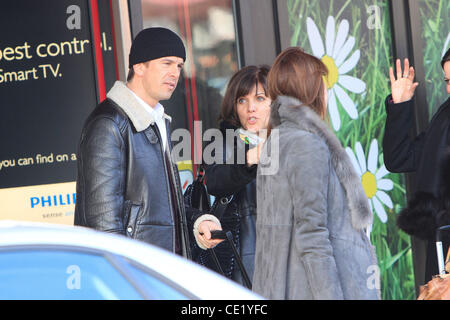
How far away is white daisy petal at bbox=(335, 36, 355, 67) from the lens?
5.54 meters

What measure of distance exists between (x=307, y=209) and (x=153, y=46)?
49.5 inches

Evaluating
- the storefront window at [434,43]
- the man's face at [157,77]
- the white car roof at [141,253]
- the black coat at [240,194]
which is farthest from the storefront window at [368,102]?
the white car roof at [141,253]

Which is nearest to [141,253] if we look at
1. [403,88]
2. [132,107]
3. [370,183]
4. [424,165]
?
[132,107]

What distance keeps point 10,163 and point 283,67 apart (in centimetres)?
263

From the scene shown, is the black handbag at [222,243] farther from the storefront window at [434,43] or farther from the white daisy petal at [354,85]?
the storefront window at [434,43]

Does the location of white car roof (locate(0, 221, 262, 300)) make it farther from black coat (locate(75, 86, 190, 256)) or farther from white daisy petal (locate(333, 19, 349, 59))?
white daisy petal (locate(333, 19, 349, 59))

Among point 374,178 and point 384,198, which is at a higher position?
point 374,178

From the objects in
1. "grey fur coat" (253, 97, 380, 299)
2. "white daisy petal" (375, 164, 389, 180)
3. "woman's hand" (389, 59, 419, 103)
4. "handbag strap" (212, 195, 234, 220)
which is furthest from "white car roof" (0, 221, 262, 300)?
"white daisy petal" (375, 164, 389, 180)

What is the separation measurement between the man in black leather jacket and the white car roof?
4.33 ft

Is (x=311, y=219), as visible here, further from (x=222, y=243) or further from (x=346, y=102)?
(x=346, y=102)

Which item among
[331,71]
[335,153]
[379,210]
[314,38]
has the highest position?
[314,38]

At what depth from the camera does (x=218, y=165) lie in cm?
386

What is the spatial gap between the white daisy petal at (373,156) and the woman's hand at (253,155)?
2.23 m

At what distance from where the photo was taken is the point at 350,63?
5.56 m
